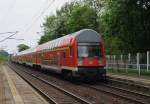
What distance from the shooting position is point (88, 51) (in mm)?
27641

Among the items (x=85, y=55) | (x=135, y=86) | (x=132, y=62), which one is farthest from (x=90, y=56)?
(x=132, y=62)

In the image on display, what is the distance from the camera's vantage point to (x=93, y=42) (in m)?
27.9

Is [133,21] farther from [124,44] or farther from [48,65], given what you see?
[48,65]

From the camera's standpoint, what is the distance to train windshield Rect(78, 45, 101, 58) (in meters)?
27.5

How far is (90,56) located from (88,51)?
369 mm

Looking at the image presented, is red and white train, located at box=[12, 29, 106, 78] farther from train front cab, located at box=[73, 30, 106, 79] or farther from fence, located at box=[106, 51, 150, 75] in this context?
fence, located at box=[106, 51, 150, 75]

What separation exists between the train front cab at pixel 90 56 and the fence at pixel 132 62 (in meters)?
7.84

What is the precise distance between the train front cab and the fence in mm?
7844

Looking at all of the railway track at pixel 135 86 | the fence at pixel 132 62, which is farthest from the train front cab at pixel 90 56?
the fence at pixel 132 62

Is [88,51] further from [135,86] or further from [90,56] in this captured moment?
[135,86]

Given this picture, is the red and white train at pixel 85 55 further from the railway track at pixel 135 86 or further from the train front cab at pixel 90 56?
the railway track at pixel 135 86

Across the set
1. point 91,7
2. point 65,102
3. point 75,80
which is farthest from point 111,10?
point 91,7

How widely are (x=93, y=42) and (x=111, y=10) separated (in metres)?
12.2

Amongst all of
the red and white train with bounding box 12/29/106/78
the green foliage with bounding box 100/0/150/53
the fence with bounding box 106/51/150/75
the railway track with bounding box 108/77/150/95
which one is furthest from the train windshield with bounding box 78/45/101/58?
the green foliage with bounding box 100/0/150/53
